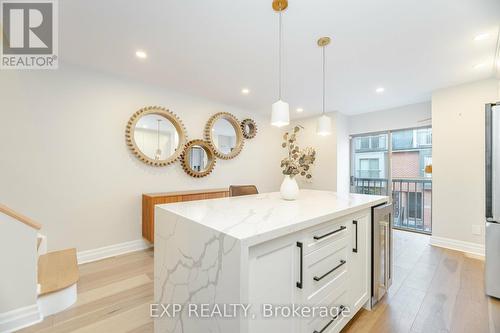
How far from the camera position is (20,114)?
7.32ft

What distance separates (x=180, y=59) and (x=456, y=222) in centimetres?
447

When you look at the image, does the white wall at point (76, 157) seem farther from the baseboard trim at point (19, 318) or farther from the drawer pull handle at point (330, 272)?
the drawer pull handle at point (330, 272)

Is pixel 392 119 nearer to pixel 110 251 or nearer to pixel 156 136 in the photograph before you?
pixel 156 136

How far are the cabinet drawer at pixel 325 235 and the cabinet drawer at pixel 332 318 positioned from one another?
1.16 feet

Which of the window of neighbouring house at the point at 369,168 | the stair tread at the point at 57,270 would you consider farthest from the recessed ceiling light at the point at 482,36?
the stair tread at the point at 57,270

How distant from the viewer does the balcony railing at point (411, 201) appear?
4.06 metres

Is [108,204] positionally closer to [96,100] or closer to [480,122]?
[96,100]

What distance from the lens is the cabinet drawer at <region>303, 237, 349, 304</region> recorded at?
3.80 ft

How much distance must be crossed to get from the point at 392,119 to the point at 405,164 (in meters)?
0.96

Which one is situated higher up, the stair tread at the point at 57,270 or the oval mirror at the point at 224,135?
the oval mirror at the point at 224,135

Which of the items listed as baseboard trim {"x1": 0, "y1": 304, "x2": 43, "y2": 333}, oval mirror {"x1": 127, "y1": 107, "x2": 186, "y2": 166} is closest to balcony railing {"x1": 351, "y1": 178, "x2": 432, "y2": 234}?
oval mirror {"x1": 127, "y1": 107, "x2": 186, "y2": 166}

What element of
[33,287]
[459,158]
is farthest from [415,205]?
[33,287]

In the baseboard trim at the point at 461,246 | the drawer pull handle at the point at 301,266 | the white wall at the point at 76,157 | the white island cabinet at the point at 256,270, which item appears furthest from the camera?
the baseboard trim at the point at 461,246

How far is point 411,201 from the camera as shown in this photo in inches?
167
